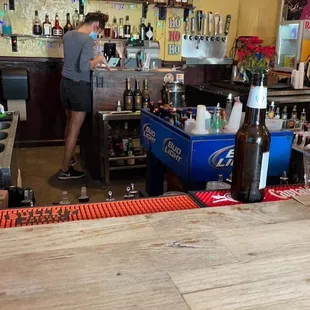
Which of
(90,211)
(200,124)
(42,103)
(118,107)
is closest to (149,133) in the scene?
(200,124)

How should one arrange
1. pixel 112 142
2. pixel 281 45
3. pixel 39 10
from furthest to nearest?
pixel 281 45
pixel 39 10
pixel 112 142

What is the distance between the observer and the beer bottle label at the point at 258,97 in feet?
3.80

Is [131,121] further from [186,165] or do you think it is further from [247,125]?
[247,125]

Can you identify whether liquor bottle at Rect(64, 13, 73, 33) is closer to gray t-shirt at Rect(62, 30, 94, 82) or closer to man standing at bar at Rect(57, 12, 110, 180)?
man standing at bar at Rect(57, 12, 110, 180)

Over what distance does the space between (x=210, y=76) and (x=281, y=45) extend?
1134 mm

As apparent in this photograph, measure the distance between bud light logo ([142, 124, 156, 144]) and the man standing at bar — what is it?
1.36 meters

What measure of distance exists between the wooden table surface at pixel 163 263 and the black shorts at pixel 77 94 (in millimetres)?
3294

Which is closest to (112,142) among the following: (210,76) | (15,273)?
(210,76)

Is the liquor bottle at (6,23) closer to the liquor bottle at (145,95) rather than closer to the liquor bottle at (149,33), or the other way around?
the liquor bottle at (149,33)

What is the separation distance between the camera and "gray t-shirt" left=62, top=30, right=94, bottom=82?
13.3ft

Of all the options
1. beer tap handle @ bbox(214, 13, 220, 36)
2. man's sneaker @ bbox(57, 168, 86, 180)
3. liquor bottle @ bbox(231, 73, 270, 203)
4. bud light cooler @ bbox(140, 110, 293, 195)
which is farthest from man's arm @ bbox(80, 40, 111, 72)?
liquor bottle @ bbox(231, 73, 270, 203)

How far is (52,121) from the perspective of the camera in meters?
5.74

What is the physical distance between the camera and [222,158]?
2.24 m

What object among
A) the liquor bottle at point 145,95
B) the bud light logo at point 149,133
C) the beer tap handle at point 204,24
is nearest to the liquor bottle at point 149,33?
the beer tap handle at point 204,24
